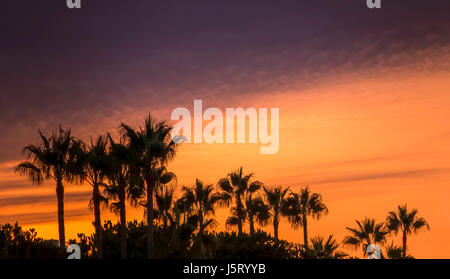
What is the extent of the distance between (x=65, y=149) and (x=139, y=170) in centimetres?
700

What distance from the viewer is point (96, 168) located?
146 feet

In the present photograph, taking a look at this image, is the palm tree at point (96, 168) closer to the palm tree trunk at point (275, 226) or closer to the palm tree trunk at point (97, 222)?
the palm tree trunk at point (97, 222)

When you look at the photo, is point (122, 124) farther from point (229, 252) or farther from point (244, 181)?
point (244, 181)

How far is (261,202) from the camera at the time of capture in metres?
67.7

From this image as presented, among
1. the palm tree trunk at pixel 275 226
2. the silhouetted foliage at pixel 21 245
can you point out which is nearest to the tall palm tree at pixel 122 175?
the silhouetted foliage at pixel 21 245

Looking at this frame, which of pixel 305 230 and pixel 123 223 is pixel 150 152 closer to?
pixel 123 223

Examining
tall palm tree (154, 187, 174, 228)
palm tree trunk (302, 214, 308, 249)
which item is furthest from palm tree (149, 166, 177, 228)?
palm tree trunk (302, 214, 308, 249)

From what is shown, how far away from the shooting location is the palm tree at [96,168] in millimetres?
44375

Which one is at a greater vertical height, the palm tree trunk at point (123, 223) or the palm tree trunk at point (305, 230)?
the palm tree trunk at point (123, 223)

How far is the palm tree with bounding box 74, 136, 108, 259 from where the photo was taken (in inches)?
1747

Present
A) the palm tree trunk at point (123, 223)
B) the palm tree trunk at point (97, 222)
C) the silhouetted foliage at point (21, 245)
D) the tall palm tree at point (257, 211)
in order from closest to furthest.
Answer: the silhouetted foliage at point (21, 245) → the palm tree trunk at point (123, 223) → the palm tree trunk at point (97, 222) → the tall palm tree at point (257, 211)

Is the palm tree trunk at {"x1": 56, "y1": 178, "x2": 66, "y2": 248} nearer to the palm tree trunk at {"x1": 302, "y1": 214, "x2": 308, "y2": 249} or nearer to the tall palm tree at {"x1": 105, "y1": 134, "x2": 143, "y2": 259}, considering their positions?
the tall palm tree at {"x1": 105, "y1": 134, "x2": 143, "y2": 259}

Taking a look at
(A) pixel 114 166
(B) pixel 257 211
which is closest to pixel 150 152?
(A) pixel 114 166
